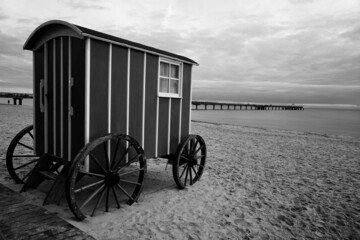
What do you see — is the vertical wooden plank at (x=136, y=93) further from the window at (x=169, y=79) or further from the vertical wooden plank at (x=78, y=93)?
the vertical wooden plank at (x=78, y=93)

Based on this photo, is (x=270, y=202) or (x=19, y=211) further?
(x=270, y=202)

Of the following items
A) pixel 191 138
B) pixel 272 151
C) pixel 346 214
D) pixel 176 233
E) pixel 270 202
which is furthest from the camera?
pixel 272 151

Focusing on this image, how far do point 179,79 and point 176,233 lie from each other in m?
3.55

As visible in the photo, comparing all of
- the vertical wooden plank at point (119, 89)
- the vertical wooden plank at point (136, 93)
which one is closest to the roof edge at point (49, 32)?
the vertical wooden plank at point (119, 89)

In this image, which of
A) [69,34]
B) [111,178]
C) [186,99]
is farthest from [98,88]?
[186,99]

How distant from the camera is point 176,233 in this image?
3879mm

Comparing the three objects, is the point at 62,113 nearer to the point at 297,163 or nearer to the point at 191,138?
the point at 191,138

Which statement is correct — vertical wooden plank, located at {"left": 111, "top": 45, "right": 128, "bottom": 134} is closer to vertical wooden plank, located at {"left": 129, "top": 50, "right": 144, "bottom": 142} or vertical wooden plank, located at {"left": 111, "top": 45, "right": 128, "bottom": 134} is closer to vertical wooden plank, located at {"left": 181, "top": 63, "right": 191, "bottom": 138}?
vertical wooden plank, located at {"left": 129, "top": 50, "right": 144, "bottom": 142}

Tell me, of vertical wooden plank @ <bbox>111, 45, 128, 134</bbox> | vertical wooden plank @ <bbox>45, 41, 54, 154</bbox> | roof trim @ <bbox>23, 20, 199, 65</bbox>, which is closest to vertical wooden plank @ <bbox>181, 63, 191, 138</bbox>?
roof trim @ <bbox>23, 20, 199, 65</bbox>

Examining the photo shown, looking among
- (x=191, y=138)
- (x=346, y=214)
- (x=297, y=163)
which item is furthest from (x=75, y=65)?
(x=297, y=163)

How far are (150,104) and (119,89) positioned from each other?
0.87m

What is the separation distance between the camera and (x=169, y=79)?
5.73 m

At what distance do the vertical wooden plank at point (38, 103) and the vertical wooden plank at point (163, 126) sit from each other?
2645 mm

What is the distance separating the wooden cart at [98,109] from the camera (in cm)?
414
